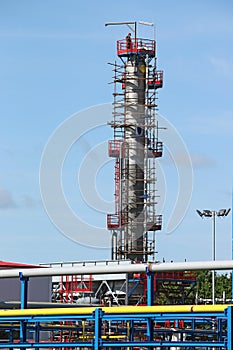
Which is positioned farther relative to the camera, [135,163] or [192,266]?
[135,163]

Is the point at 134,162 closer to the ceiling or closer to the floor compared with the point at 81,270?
closer to the ceiling

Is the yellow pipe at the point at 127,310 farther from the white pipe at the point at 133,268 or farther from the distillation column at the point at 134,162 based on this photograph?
the distillation column at the point at 134,162

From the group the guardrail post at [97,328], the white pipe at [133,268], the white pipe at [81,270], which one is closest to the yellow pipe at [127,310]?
the guardrail post at [97,328]

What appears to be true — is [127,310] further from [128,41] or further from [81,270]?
[128,41]

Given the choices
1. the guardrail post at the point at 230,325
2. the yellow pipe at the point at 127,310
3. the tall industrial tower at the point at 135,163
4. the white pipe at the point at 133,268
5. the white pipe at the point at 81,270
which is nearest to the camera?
the guardrail post at the point at 230,325

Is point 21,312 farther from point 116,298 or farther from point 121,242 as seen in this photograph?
point 121,242

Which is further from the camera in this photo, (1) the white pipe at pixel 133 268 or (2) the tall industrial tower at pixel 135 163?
(2) the tall industrial tower at pixel 135 163

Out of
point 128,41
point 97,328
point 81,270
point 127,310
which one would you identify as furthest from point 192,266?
point 128,41

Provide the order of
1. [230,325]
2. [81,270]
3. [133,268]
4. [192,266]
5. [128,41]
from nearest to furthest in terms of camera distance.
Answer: [230,325] → [192,266] → [133,268] → [81,270] → [128,41]

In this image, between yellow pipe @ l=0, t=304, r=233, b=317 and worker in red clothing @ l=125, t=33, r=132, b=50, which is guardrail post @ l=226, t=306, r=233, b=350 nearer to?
yellow pipe @ l=0, t=304, r=233, b=317

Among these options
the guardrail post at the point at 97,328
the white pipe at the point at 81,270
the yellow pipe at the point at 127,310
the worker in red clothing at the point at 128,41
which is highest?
the worker in red clothing at the point at 128,41

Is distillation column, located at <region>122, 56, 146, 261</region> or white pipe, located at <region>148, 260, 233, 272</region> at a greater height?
distillation column, located at <region>122, 56, 146, 261</region>

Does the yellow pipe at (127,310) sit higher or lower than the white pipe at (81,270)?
lower

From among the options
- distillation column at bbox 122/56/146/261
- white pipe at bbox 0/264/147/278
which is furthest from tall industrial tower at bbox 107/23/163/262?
white pipe at bbox 0/264/147/278
